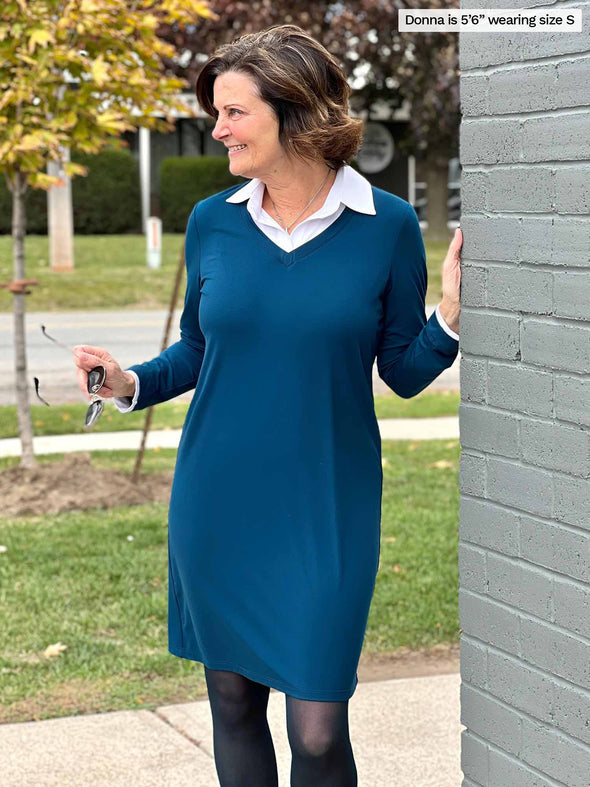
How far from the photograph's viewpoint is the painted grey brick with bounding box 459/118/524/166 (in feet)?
7.54

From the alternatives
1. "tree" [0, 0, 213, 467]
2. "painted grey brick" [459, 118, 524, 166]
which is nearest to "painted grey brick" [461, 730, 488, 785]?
"painted grey brick" [459, 118, 524, 166]

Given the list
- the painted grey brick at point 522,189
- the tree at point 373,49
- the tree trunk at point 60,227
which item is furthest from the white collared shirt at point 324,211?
the tree at point 373,49

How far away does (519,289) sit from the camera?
7.59 ft

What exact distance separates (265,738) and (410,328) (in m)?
0.96

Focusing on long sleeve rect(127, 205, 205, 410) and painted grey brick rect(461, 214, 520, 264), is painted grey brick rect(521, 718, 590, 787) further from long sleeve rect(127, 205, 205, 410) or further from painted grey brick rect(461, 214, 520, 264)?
long sleeve rect(127, 205, 205, 410)

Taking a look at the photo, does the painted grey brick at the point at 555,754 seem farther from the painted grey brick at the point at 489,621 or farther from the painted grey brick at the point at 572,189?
the painted grey brick at the point at 572,189

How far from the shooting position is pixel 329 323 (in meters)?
2.49

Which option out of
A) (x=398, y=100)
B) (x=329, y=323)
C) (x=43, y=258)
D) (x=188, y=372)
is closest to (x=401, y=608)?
(x=188, y=372)

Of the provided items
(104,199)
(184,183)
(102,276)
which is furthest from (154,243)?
(184,183)

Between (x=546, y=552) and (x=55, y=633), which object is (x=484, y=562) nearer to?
(x=546, y=552)

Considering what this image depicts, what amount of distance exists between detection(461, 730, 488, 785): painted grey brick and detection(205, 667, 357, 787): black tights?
0.77 ft

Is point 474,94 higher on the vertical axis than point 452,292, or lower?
higher

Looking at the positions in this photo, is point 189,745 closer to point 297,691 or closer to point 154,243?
point 297,691

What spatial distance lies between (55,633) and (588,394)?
10.1 ft
